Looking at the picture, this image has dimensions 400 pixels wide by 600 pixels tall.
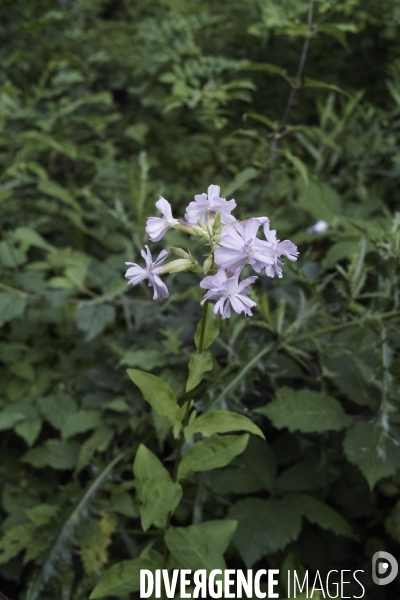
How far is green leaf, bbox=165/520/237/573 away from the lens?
38.4 inches

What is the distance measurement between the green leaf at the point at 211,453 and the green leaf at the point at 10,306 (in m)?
0.86

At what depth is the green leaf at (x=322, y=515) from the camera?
4.50 feet

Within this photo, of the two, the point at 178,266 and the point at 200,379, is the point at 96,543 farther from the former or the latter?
the point at 178,266

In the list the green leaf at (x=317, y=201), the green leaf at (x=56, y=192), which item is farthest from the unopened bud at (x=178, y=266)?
the green leaf at (x=56, y=192)

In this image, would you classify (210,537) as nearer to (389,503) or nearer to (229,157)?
(389,503)

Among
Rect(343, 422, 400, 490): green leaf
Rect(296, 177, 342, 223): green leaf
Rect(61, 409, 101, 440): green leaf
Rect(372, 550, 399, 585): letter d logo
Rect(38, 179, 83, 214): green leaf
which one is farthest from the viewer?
Rect(38, 179, 83, 214): green leaf

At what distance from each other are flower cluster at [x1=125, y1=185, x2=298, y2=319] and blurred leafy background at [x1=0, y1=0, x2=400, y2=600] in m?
0.42

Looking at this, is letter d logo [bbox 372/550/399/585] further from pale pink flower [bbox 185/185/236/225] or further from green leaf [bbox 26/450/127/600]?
pale pink flower [bbox 185/185/236/225]

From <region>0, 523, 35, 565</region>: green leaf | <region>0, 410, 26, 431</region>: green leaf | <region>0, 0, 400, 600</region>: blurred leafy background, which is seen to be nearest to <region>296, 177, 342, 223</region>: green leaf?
<region>0, 0, 400, 600</region>: blurred leafy background

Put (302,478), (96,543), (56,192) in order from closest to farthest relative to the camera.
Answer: (96,543), (302,478), (56,192)

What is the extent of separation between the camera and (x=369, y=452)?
126 cm

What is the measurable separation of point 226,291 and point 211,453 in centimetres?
37

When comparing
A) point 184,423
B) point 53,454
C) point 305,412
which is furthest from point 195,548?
point 53,454

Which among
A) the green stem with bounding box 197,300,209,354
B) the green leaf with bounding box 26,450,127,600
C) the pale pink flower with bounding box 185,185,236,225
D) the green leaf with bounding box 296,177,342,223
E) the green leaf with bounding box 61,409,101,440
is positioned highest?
the pale pink flower with bounding box 185,185,236,225
